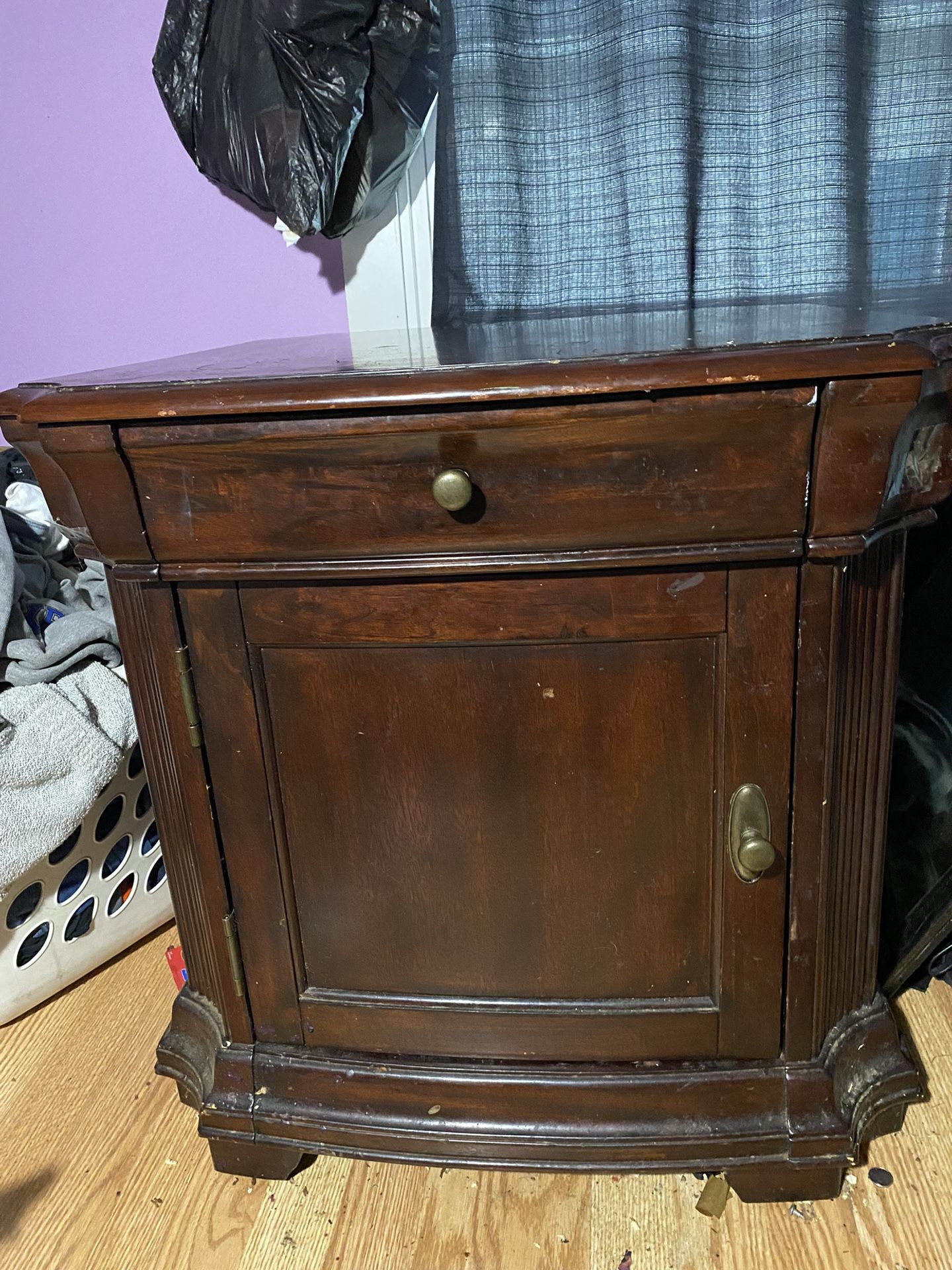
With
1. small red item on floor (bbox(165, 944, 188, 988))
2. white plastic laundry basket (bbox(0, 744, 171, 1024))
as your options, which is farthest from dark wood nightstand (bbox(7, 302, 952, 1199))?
white plastic laundry basket (bbox(0, 744, 171, 1024))

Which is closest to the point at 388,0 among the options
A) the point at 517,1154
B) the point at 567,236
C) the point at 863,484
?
the point at 567,236

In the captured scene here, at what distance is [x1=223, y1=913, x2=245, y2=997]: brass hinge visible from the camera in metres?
0.89

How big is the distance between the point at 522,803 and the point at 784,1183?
47cm

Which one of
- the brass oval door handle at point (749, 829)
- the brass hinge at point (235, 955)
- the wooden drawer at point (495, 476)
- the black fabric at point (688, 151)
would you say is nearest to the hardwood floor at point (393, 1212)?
the brass hinge at point (235, 955)

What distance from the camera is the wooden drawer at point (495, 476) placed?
66 cm

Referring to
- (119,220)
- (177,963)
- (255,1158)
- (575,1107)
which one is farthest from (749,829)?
(119,220)

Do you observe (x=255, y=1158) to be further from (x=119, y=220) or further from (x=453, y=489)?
(x=119, y=220)

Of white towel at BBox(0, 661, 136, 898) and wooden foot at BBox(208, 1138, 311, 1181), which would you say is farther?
white towel at BBox(0, 661, 136, 898)

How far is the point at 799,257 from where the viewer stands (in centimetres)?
117

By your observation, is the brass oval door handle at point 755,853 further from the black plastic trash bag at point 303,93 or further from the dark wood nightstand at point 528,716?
the black plastic trash bag at point 303,93

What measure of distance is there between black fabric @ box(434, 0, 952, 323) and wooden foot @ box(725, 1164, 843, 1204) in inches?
39.4

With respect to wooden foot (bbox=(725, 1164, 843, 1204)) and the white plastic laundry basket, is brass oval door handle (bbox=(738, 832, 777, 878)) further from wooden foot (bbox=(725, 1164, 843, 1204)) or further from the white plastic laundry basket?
the white plastic laundry basket

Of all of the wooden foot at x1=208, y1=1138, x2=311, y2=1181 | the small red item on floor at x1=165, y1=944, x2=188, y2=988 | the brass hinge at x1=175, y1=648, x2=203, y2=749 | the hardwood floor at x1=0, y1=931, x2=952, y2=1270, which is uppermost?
the brass hinge at x1=175, y1=648, x2=203, y2=749

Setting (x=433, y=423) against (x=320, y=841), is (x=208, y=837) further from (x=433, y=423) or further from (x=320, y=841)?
(x=433, y=423)
